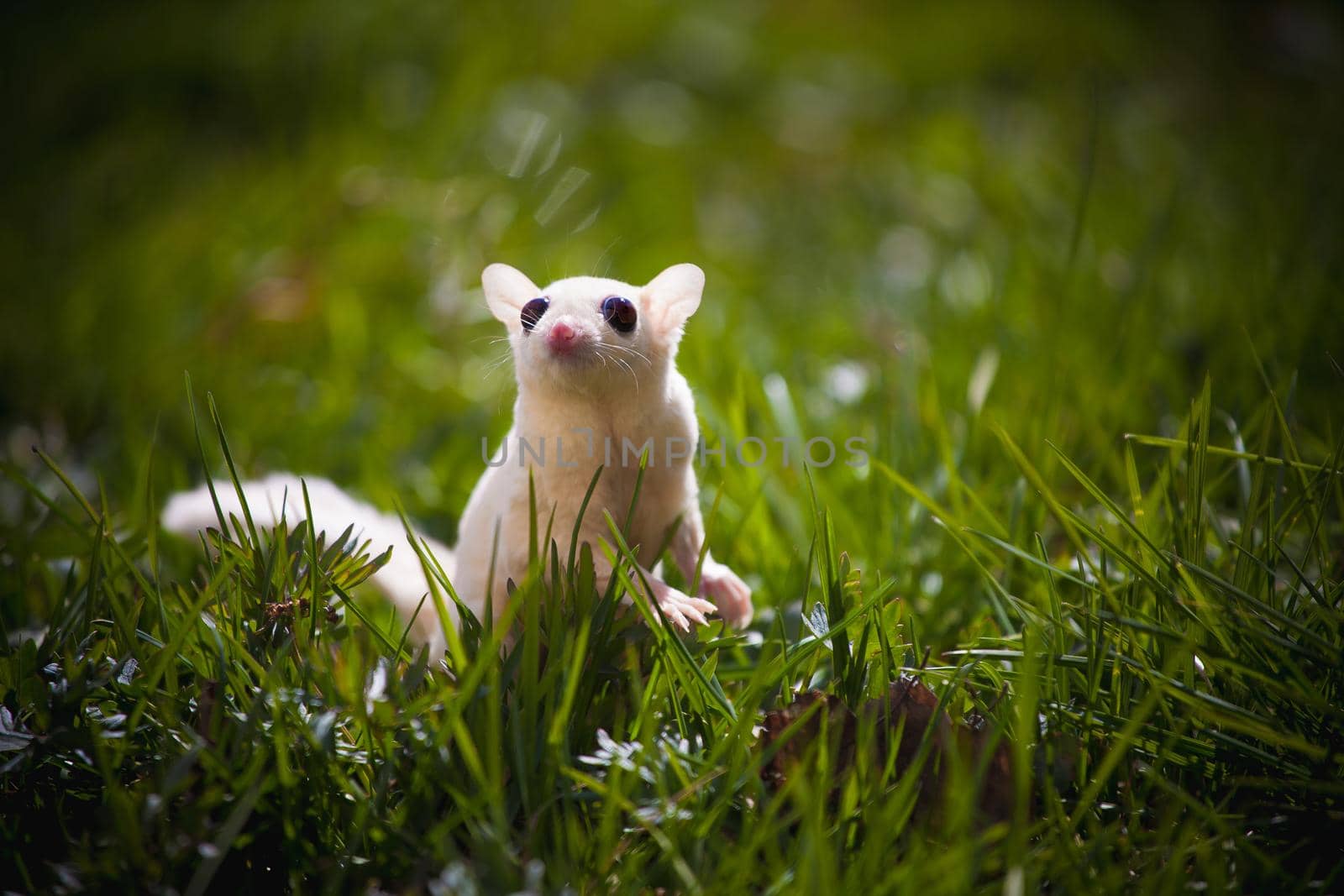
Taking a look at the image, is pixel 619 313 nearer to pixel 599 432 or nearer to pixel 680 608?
pixel 599 432

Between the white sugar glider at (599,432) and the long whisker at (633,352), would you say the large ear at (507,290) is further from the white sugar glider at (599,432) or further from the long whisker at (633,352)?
the long whisker at (633,352)

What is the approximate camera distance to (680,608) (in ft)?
4.67

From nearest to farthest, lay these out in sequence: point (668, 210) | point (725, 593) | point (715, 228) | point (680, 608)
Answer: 1. point (680, 608)
2. point (725, 593)
3. point (668, 210)
4. point (715, 228)

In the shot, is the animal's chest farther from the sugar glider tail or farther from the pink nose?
the sugar glider tail

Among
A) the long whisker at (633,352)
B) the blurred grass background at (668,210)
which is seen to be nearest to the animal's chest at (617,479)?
the long whisker at (633,352)

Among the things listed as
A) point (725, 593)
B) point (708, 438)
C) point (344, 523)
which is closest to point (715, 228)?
point (708, 438)

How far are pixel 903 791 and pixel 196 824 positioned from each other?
0.83 m

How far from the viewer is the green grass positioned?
4.12 ft

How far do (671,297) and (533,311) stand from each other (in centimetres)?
22

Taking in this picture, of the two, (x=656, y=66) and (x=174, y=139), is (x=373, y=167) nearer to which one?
(x=174, y=139)

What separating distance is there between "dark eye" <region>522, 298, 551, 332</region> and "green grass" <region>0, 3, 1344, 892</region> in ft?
1.27

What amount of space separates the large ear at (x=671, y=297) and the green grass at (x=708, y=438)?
32 centimetres

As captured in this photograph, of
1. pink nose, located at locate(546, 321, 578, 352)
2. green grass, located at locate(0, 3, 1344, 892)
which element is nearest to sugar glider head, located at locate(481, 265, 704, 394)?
pink nose, located at locate(546, 321, 578, 352)

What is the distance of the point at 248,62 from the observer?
504 cm
